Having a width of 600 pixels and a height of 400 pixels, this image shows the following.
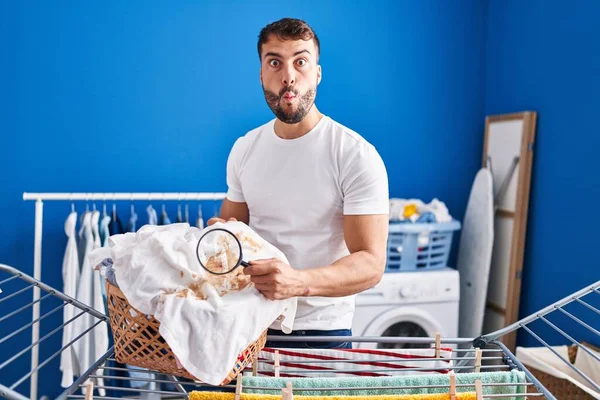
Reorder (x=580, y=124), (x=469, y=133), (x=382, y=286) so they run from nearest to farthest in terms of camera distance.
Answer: (x=580, y=124)
(x=382, y=286)
(x=469, y=133)

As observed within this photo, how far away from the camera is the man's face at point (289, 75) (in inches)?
50.3

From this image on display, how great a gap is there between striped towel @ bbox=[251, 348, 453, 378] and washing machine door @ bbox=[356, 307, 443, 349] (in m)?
1.62

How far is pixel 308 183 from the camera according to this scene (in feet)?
4.39

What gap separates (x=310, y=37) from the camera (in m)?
1.30

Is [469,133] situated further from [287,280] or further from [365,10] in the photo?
[287,280]

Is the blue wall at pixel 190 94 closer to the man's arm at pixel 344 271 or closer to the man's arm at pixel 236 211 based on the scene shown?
the man's arm at pixel 236 211

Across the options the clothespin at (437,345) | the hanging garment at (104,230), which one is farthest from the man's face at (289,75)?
the hanging garment at (104,230)

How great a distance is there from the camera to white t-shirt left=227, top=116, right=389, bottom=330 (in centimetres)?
129

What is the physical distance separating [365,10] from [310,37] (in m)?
2.04

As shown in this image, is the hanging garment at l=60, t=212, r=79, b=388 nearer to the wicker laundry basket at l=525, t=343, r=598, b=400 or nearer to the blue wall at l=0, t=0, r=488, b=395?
the blue wall at l=0, t=0, r=488, b=395

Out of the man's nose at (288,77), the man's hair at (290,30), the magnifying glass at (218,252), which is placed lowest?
the magnifying glass at (218,252)

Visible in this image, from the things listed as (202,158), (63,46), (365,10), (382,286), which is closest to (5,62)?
(63,46)

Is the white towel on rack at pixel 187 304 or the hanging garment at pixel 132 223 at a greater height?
the white towel on rack at pixel 187 304

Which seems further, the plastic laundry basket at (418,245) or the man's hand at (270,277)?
the plastic laundry basket at (418,245)
